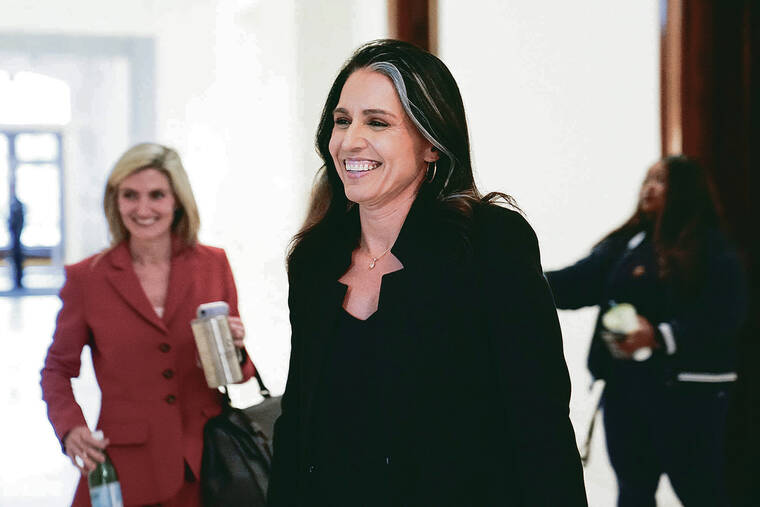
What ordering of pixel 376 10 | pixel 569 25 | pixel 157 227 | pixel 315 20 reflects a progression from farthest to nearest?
1. pixel 315 20
2. pixel 376 10
3. pixel 569 25
4. pixel 157 227

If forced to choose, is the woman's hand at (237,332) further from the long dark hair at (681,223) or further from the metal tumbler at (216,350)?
the long dark hair at (681,223)

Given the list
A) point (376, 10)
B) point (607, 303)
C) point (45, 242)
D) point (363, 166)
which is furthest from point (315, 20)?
point (45, 242)

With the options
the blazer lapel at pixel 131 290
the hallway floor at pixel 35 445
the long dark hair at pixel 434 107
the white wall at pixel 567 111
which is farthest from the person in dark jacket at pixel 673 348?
the long dark hair at pixel 434 107

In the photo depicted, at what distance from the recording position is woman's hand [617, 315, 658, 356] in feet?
8.98

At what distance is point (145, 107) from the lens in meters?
10.7

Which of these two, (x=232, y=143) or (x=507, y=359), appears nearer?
(x=507, y=359)

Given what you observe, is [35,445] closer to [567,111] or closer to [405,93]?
[567,111]

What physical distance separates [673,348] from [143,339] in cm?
169

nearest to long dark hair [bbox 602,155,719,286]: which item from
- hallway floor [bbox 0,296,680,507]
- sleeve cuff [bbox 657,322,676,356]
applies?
sleeve cuff [bbox 657,322,676,356]

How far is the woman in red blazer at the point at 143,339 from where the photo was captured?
207 centimetres

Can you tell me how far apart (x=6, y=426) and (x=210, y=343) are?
4.28 m

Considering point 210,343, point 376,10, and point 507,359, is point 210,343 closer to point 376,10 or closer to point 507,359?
point 507,359

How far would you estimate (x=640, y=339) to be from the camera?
2736 millimetres

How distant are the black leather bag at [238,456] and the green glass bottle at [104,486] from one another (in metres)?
0.21
